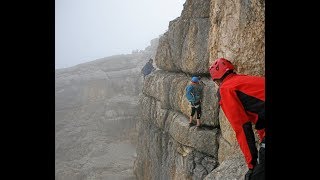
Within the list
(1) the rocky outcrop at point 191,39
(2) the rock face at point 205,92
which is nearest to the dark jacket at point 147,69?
(2) the rock face at point 205,92

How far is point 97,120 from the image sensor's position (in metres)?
53.0

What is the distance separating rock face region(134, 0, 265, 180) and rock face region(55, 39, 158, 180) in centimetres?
995

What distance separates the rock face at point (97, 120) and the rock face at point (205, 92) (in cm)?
995

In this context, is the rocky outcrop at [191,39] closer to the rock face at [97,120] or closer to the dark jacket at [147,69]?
the dark jacket at [147,69]

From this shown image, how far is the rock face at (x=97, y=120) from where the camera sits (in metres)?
41.5

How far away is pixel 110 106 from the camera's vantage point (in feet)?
176

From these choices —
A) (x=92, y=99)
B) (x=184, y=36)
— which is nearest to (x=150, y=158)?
(x=184, y=36)

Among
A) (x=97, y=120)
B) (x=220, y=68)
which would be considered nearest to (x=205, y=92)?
(x=220, y=68)

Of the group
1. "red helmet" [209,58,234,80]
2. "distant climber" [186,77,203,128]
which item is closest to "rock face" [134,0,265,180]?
"distant climber" [186,77,203,128]

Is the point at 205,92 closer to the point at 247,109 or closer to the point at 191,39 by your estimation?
the point at 191,39

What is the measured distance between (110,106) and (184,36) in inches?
1360

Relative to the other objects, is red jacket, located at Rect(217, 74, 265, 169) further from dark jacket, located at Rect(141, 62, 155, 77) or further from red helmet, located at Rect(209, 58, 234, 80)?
dark jacket, located at Rect(141, 62, 155, 77)

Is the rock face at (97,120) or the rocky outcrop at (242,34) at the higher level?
the rocky outcrop at (242,34)
